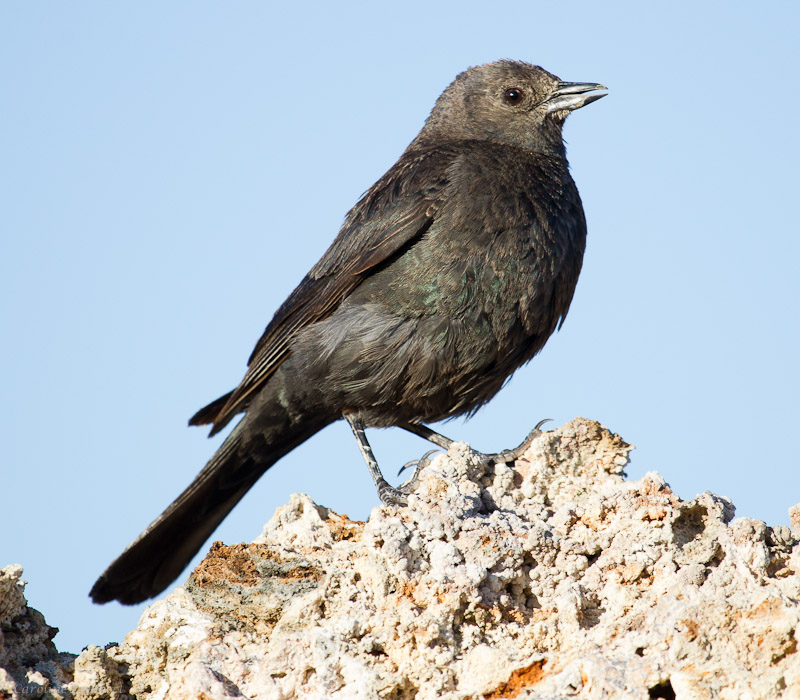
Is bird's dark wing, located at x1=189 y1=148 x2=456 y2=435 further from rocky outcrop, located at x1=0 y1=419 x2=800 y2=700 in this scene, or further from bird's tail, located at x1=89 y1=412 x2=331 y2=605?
rocky outcrop, located at x1=0 y1=419 x2=800 y2=700

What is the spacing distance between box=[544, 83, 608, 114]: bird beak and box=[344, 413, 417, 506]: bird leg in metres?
2.55

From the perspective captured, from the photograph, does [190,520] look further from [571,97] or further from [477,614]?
[571,97]

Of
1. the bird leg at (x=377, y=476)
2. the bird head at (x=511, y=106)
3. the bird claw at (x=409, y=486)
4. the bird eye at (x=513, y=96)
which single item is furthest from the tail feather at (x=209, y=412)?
the bird eye at (x=513, y=96)

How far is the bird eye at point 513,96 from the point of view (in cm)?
723

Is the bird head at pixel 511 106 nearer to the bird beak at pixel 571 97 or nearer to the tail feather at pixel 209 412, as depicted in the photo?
the bird beak at pixel 571 97

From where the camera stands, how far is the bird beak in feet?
23.6

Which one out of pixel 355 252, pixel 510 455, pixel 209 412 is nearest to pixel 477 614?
pixel 510 455

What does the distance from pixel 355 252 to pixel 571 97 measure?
2.00 m

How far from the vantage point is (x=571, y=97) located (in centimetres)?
720

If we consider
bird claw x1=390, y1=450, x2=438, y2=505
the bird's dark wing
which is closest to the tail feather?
the bird's dark wing

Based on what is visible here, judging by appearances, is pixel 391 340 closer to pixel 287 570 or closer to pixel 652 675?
pixel 287 570

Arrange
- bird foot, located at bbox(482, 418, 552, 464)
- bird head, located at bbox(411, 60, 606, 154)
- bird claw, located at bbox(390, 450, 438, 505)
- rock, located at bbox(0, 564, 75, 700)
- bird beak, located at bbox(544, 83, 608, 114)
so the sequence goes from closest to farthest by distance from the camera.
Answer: rock, located at bbox(0, 564, 75, 700), bird foot, located at bbox(482, 418, 552, 464), bird claw, located at bbox(390, 450, 438, 505), bird head, located at bbox(411, 60, 606, 154), bird beak, located at bbox(544, 83, 608, 114)

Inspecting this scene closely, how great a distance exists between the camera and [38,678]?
11.7 feet

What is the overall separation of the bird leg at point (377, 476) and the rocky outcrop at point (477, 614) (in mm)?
979
